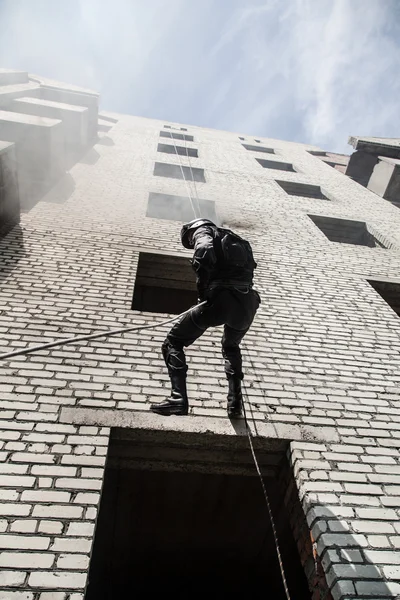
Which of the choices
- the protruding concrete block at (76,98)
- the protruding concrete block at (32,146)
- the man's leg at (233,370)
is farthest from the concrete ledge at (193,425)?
the protruding concrete block at (76,98)

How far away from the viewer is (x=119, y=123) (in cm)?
1416

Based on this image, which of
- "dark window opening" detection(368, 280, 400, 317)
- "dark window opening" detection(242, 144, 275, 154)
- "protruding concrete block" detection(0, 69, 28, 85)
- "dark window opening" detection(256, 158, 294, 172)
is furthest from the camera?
"dark window opening" detection(242, 144, 275, 154)

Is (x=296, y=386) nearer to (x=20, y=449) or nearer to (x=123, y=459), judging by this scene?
(x=123, y=459)

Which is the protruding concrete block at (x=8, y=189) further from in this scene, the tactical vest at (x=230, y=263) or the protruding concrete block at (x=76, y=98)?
the protruding concrete block at (x=76, y=98)

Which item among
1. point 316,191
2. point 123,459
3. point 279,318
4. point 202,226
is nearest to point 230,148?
point 316,191

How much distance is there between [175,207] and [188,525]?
5.63 m

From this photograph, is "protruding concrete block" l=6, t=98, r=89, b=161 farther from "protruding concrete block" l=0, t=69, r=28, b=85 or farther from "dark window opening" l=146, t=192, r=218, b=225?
"dark window opening" l=146, t=192, r=218, b=225

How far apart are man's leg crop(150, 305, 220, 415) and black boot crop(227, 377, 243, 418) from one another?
1.63 ft

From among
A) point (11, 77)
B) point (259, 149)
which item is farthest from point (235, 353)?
point (11, 77)

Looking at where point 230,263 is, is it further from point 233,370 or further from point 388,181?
point 388,181

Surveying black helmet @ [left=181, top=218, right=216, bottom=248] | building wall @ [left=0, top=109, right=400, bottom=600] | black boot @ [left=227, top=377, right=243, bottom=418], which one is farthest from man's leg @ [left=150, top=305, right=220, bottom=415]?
black helmet @ [left=181, top=218, right=216, bottom=248]

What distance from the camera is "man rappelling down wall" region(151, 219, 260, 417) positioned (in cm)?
265

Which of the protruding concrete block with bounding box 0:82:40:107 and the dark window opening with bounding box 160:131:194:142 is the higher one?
the protruding concrete block with bounding box 0:82:40:107

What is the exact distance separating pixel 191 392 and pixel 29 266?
265cm
